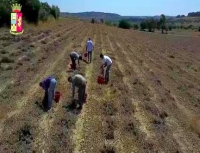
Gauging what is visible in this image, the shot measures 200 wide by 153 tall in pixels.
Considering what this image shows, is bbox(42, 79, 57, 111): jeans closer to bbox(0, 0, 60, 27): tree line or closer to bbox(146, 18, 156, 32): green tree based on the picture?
bbox(0, 0, 60, 27): tree line

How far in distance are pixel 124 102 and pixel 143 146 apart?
5.18m

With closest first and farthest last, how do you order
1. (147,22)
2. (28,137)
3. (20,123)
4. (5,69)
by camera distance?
1. (28,137)
2. (20,123)
3. (5,69)
4. (147,22)

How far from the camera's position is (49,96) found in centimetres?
1603

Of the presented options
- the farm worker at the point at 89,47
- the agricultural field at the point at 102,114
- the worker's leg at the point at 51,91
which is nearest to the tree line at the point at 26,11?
the agricultural field at the point at 102,114

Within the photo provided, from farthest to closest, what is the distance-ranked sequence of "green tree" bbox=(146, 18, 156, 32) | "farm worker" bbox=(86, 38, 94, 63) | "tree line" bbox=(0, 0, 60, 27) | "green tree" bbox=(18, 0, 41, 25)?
1. "green tree" bbox=(146, 18, 156, 32)
2. "green tree" bbox=(18, 0, 41, 25)
3. "tree line" bbox=(0, 0, 60, 27)
4. "farm worker" bbox=(86, 38, 94, 63)

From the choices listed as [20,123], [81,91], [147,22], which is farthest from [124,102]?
[147,22]

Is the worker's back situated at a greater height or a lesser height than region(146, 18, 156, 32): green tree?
greater

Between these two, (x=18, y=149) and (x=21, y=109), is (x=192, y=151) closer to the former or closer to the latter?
(x=18, y=149)

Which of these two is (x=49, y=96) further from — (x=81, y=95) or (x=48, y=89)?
(x=81, y=95)

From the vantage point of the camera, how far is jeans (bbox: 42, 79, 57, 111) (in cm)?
1549

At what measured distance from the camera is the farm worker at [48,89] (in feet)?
50.6

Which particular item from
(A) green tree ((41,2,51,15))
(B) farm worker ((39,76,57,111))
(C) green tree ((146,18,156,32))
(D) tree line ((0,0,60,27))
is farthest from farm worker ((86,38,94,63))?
(C) green tree ((146,18,156,32))

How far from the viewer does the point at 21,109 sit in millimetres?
15984

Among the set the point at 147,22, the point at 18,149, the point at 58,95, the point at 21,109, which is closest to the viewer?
the point at 18,149
